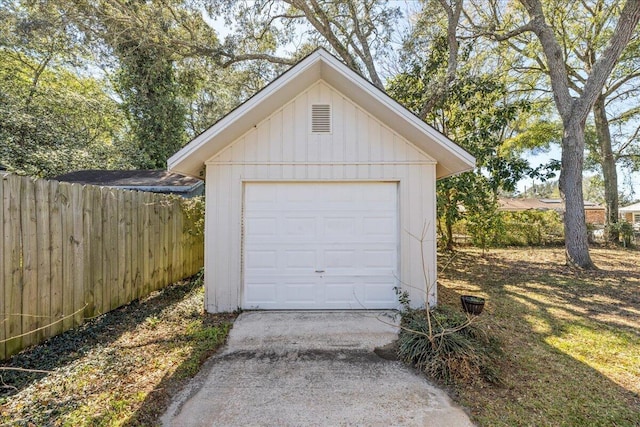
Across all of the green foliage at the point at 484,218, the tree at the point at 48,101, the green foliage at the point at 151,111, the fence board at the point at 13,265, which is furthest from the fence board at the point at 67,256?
the green foliage at the point at 151,111

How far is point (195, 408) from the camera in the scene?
9.57ft

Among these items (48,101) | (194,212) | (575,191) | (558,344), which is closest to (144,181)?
(194,212)

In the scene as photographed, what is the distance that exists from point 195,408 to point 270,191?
136 inches

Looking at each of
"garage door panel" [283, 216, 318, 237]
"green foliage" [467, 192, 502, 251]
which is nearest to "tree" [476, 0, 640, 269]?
"green foliage" [467, 192, 502, 251]

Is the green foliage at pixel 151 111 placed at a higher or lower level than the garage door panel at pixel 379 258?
higher

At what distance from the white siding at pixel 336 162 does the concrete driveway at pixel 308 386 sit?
147cm

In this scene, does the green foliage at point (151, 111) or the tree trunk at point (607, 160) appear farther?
the tree trunk at point (607, 160)

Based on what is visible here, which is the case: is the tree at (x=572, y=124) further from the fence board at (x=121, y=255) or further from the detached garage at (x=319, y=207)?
the fence board at (x=121, y=255)

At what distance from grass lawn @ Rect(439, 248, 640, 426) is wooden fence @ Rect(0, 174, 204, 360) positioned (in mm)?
4924

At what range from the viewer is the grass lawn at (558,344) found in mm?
2955

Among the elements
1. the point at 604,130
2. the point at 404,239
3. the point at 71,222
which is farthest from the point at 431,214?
the point at 604,130

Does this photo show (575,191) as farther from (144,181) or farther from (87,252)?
(144,181)

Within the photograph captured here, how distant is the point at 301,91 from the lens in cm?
539

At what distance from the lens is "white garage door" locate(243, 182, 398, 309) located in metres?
5.48
